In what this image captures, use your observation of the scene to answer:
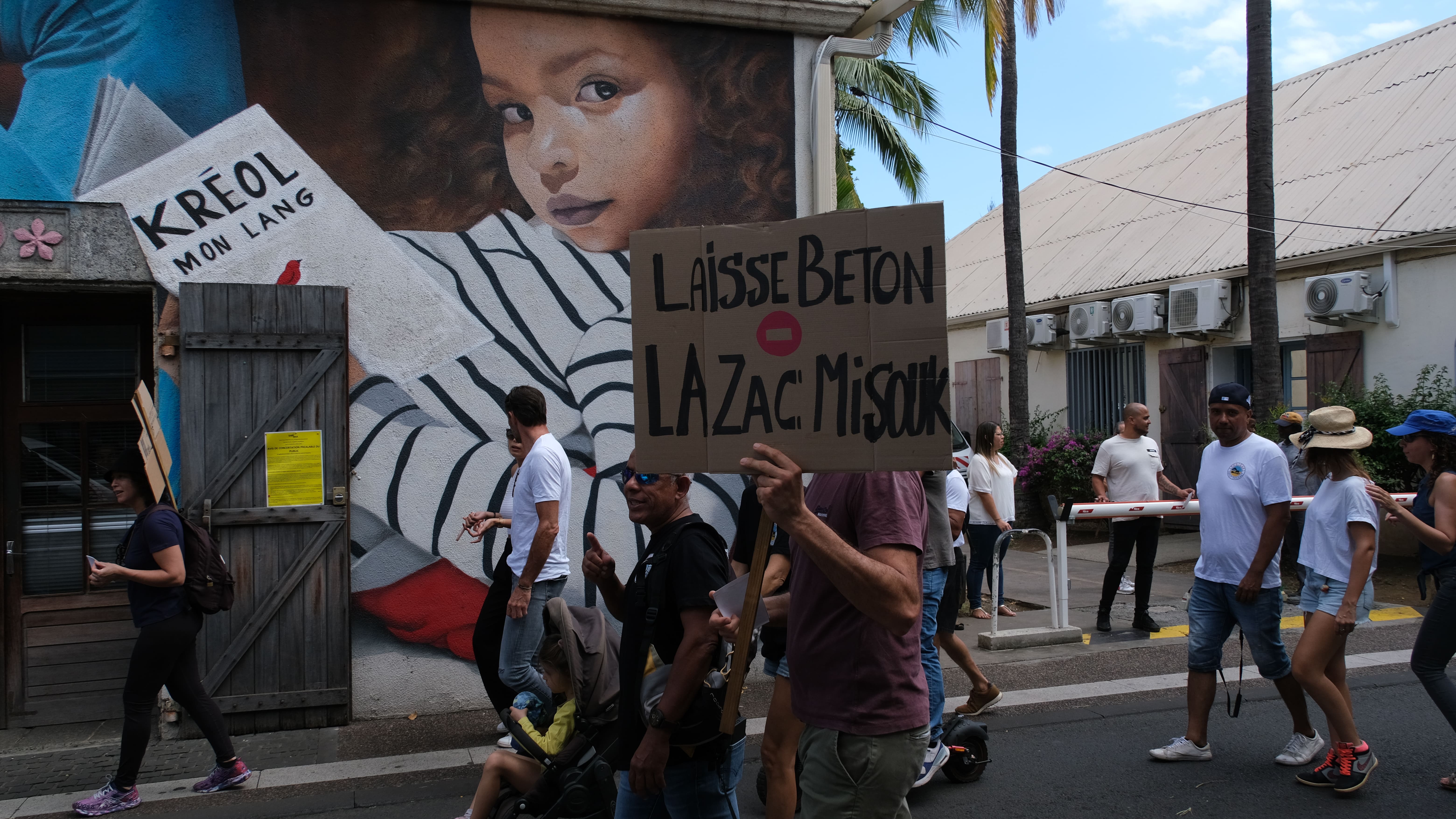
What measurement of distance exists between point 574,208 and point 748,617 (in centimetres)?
472

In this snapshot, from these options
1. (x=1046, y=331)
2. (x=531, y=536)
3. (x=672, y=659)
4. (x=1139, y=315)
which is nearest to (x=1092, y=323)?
(x=1139, y=315)

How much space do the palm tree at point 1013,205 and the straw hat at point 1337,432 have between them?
1033 cm

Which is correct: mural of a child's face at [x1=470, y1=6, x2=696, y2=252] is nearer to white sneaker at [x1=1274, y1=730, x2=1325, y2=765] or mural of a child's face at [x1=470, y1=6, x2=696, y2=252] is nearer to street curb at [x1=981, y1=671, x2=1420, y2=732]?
street curb at [x1=981, y1=671, x2=1420, y2=732]

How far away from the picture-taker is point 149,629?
481cm

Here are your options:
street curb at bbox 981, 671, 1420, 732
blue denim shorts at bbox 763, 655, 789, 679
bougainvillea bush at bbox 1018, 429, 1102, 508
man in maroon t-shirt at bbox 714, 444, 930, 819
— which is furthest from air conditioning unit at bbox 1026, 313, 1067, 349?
man in maroon t-shirt at bbox 714, 444, 930, 819

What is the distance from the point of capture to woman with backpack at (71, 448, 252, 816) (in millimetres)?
4754

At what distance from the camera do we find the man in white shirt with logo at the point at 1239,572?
4.90 metres

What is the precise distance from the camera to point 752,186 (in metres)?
7.06

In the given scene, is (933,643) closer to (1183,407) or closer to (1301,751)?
(1301,751)

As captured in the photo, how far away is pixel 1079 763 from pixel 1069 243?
15466mm

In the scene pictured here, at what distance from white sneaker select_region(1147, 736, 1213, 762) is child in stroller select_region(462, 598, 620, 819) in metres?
3.07

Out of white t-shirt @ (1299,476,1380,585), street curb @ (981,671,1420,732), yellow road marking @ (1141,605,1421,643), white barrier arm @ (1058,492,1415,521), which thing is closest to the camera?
white t-shirt @ (1299,476,1380,585)

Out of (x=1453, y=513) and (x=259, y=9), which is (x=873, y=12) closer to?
(x=259, y=9)

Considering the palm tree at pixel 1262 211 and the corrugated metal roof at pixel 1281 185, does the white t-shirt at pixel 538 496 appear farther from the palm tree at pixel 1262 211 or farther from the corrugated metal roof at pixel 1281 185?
the corrugated metal roof at pixel 1281 185
